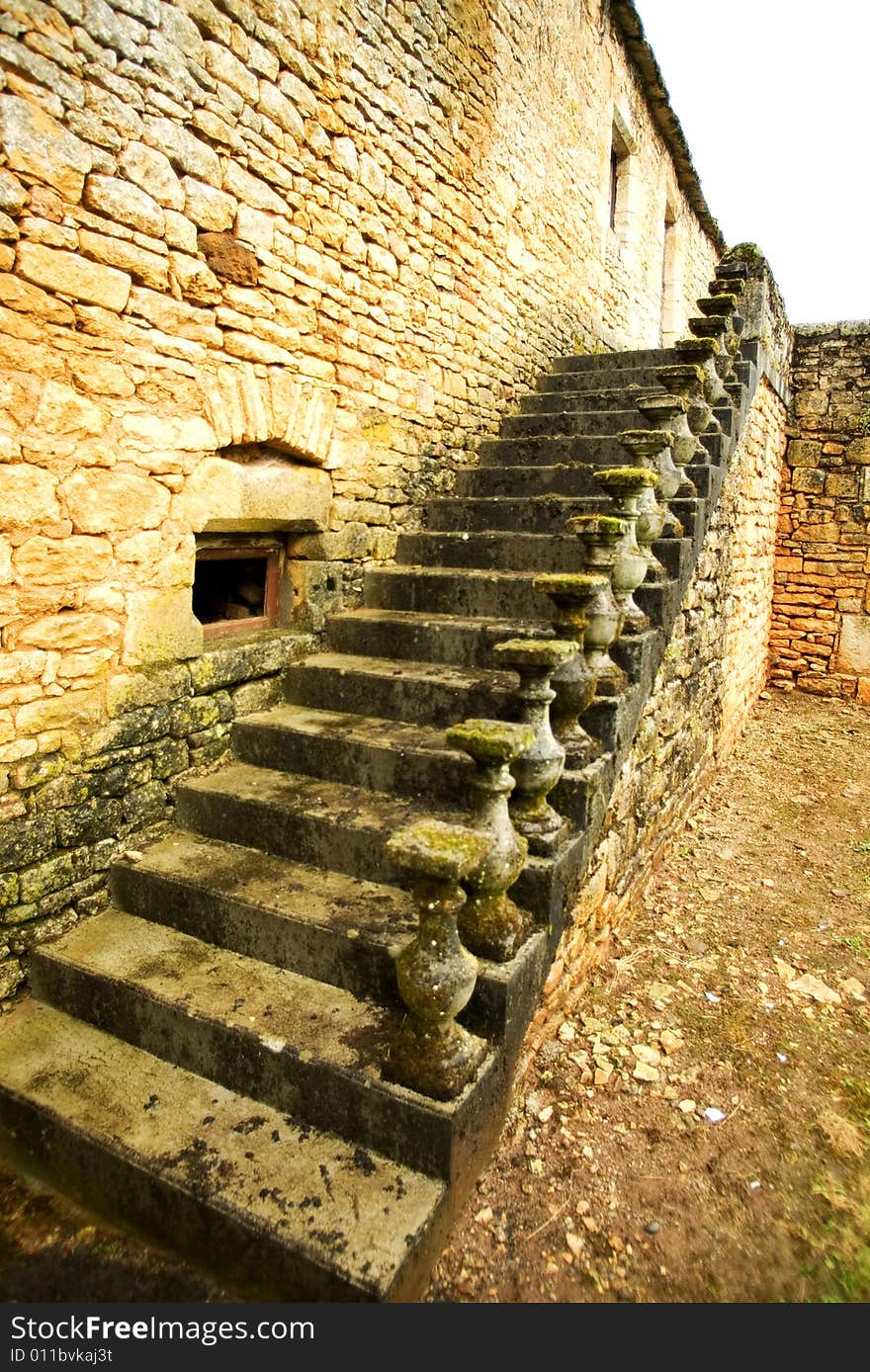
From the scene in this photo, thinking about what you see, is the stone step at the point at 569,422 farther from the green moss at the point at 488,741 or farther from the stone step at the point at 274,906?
the stone step at the point at 274,906

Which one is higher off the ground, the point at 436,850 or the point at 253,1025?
the point at 436,850

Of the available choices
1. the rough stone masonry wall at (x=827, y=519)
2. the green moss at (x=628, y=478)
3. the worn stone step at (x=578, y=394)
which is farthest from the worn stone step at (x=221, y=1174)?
the rough stone masonry wall at (x=827, y=519)

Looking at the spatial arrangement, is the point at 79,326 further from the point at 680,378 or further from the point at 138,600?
the point at 680,378

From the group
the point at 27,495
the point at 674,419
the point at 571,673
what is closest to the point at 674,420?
the point at 674,419

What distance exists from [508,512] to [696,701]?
71.5 inches

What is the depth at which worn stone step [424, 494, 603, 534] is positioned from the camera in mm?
4574

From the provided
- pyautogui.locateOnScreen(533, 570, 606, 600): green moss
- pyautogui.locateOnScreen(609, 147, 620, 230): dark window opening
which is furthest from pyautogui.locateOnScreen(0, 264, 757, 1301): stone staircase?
pyautogui.locateOnScreen(609, 147, 620, 230): dark window opening

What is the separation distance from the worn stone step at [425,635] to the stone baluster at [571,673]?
25.9 inches

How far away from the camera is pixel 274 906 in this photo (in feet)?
8.82

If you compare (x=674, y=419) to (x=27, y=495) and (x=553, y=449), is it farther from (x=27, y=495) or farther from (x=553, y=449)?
(x=27, y=495)

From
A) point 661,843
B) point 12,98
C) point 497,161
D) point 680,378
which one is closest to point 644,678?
point 661,843

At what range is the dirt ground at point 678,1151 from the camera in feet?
6.79

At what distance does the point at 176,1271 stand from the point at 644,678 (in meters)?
2.80

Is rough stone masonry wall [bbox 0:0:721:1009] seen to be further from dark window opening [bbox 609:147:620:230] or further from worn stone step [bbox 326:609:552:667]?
dark window opening [bbox 609:147:620:230]
